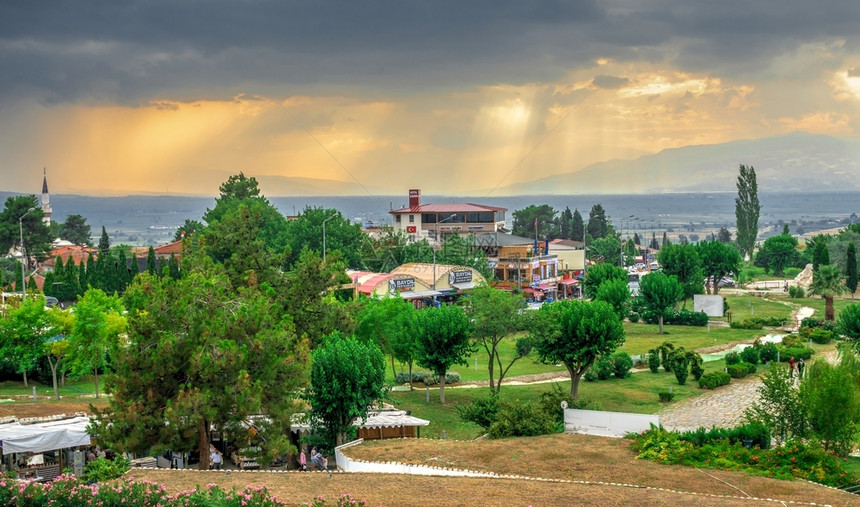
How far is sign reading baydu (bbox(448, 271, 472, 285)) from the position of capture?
82375 mm

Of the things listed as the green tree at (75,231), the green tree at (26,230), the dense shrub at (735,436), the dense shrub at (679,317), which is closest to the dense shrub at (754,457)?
the dense shrub at (735,436)

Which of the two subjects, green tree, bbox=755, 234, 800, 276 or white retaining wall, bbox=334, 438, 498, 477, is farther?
green tree, bbox=755, 234, 800, 276

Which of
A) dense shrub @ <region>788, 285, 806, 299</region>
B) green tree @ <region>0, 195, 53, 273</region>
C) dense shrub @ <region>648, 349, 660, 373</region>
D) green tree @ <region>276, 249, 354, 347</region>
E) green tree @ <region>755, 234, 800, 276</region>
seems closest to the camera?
green tree @ <region>276, 249, 354, 347</region>

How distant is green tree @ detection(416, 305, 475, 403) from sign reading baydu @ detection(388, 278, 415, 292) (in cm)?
3478

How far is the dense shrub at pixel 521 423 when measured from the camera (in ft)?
105

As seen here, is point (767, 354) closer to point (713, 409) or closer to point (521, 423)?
point (713, 409)

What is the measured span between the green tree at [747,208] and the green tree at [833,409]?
370ft

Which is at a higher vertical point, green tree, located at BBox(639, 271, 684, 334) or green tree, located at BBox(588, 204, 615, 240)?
green tree, located at BBox(588, 204, 615, 240)

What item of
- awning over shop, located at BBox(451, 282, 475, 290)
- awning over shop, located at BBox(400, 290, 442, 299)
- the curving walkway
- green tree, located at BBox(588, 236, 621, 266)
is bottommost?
the curving walkway

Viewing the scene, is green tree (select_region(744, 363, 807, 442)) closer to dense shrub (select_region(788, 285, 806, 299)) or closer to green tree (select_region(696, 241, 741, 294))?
green tree (select_region(696, 241, 741, 294))

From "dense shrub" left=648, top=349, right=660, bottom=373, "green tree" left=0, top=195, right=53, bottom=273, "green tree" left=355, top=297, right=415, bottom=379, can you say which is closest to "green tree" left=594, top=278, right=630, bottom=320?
"dense shrub" left=648, top=349, right=660, bottom=373

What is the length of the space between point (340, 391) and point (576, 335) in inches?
568

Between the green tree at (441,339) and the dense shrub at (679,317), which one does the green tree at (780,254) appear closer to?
the dense shrub at (679,317)

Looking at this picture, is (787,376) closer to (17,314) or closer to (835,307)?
(17,314)
